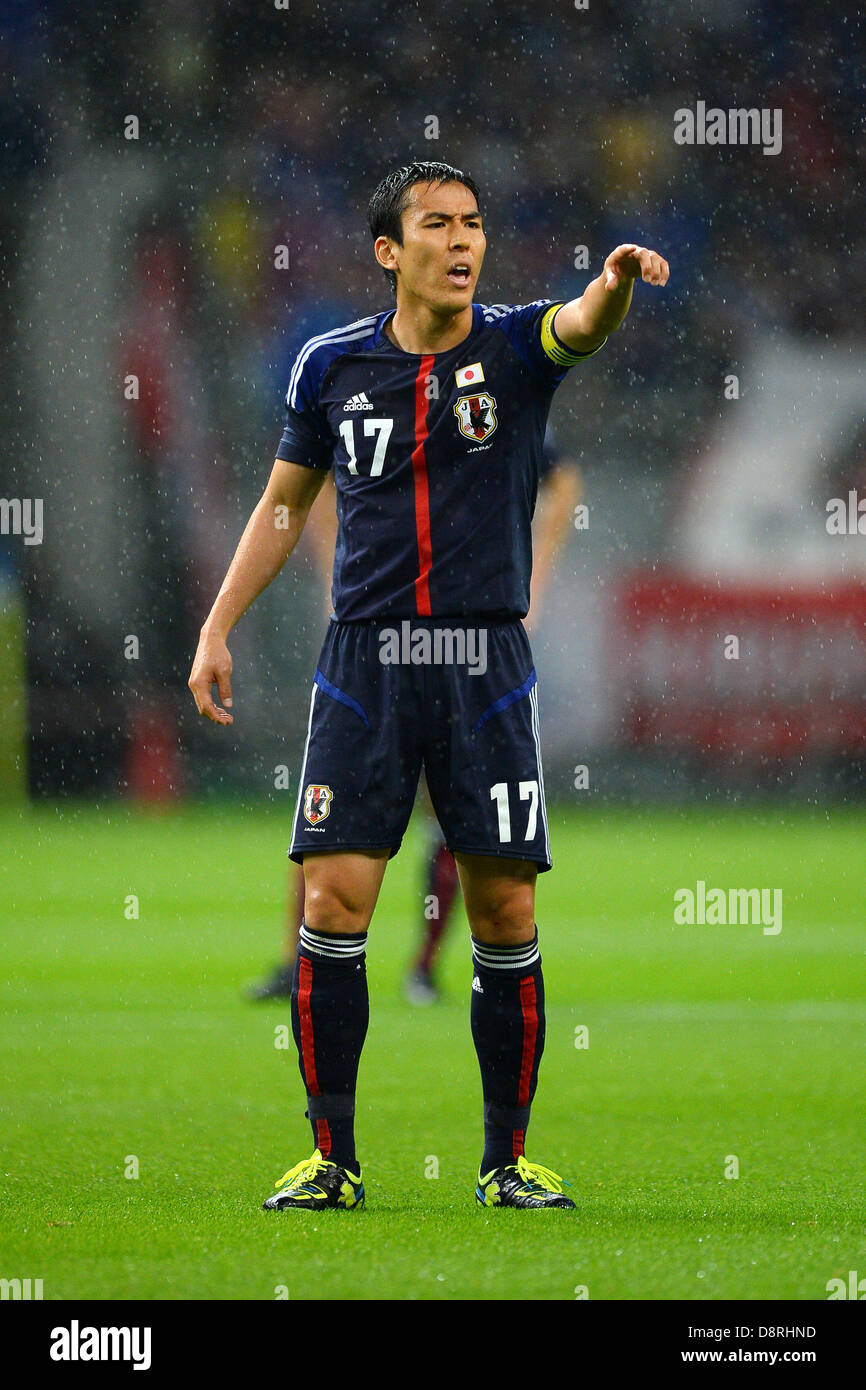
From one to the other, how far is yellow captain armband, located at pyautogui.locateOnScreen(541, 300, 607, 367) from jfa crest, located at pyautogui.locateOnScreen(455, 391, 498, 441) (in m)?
0.12

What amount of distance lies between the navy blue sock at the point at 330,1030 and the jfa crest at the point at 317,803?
0.17 meters

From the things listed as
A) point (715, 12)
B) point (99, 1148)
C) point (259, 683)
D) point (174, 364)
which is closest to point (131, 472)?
point (174, 364)

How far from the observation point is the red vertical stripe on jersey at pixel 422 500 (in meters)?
2.74

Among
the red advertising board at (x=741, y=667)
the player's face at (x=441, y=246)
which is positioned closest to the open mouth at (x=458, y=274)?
the player's face at (x=441, y=246)

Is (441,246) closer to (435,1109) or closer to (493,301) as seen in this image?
(435,1109)

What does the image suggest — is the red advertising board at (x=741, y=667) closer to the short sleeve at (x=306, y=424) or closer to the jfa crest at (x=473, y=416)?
the short sleeve at (x=306, y=424)

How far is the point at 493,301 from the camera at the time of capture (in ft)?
44.5

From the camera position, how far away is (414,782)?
2795 mm

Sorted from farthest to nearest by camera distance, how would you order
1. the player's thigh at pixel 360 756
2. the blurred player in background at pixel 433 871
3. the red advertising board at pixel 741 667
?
1. the red advertising board at pixel 741 667
2. the blurred player in background at pixel 433 871
3. the player's thigh at pixel 360 756

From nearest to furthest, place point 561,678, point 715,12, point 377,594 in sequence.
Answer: point 377,594
point 561,678
point 715,12

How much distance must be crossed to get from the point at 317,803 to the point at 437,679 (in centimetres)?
26

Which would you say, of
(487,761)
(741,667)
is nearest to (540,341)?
(487,761)

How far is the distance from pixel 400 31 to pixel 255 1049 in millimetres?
11821

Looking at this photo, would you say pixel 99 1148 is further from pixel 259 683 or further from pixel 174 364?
pixel 174 364
